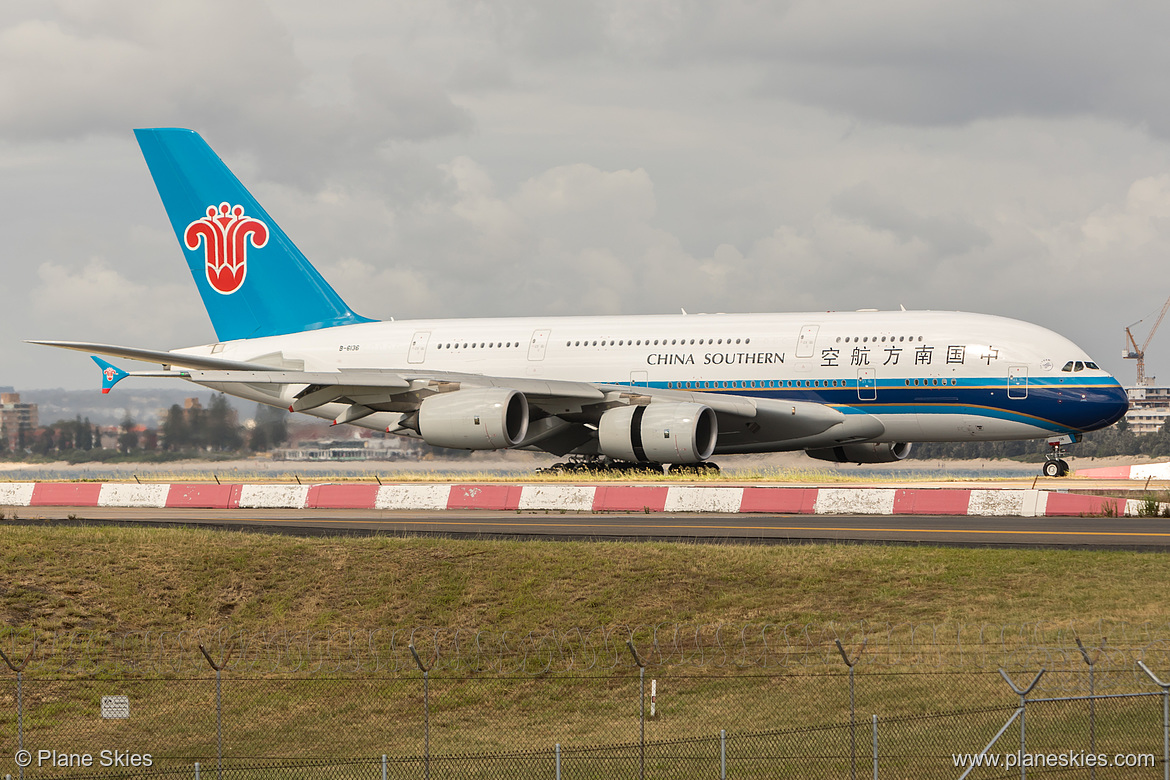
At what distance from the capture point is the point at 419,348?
39.1 m

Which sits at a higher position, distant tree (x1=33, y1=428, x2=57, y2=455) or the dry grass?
distant tree (x1=33, y1=428, x2=57, y2=455)

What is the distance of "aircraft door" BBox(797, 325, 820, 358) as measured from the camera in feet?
108

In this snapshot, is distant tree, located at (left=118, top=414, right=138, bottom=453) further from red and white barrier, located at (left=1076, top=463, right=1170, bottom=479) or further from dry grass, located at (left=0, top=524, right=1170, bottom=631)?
red and white barrier, located at (left=1076, top=463, right=1170, bottom=479)

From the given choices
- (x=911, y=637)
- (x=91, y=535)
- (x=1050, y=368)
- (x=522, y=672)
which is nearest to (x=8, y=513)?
(x=91, y=535)

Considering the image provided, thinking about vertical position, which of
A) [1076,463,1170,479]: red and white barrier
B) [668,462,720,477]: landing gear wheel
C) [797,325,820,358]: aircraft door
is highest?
[797,325,820,358]: aircraft door

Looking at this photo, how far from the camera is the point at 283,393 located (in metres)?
39.2

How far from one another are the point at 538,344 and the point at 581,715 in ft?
72.4

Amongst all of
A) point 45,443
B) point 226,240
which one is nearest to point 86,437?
point 45,443

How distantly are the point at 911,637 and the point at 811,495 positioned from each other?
1126 centimetres

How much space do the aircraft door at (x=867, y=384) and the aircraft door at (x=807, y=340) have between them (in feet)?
4.95

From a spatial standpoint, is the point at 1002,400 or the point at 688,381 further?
the point at 688,381

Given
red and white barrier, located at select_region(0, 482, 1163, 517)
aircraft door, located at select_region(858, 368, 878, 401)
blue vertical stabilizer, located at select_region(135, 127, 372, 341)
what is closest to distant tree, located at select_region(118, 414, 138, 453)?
blue vertical stabilizer, located at select_region(135, 127, 372, 341)

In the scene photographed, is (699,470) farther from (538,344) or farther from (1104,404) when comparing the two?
(1104,404)

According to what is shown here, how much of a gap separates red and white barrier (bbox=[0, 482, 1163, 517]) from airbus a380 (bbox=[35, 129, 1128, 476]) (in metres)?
2.56
